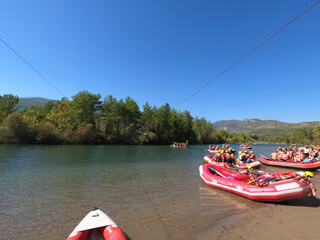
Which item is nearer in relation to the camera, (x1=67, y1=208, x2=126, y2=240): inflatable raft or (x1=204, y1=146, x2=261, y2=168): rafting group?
(x1=67, y1=208, x2=126, y2=240): inflatable raft

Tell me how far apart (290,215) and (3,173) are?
15420 mm

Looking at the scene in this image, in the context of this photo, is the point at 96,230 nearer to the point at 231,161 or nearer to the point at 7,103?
the point at 231,161

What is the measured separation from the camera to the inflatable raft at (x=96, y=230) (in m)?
3.67

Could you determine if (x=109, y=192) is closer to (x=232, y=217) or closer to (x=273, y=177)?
(x=232, y=217)

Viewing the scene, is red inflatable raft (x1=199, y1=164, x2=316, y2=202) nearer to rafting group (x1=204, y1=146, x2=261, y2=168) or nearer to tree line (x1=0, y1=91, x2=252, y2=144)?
rafting group (x1=204, y1=146, x2=261, y2=168)

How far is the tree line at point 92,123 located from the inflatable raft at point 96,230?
43516 millimetres

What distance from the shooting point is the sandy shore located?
14.6ft

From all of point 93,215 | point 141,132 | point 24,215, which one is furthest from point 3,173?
point 141,132

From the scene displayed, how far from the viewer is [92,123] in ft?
171

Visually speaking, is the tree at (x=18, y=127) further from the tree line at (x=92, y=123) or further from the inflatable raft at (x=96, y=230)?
the inflatable raft at (x=96, y=230)

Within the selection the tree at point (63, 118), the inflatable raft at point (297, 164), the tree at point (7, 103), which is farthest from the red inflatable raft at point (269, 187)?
the tree at point (7, 103)

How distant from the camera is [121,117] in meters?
→ 53.8

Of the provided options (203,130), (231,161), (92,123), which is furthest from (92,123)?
(203,130)

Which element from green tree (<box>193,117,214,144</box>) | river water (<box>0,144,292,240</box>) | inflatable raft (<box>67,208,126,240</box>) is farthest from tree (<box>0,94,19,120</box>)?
green tree (<box>193,117,214,144</box>)
